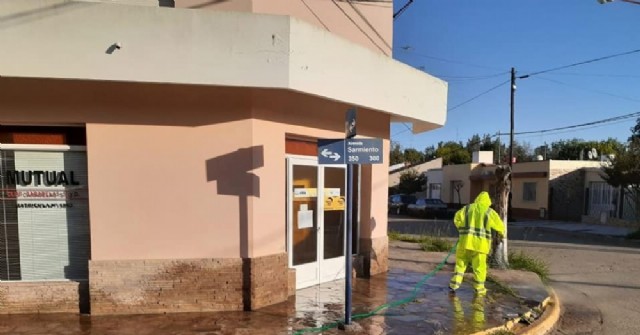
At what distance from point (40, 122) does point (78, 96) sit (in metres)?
0.69

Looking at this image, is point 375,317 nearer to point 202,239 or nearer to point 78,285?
point 202,239

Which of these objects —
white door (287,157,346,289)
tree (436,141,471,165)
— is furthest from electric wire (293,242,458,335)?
tree (436,141,471,165)

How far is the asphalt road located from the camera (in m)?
7.43

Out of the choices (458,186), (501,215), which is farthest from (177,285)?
(458,186)

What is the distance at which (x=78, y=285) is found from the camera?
6859 millimetres

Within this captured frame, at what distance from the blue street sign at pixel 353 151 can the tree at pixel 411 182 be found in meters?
46.4

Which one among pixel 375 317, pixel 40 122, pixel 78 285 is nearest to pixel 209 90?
pixel 40 122

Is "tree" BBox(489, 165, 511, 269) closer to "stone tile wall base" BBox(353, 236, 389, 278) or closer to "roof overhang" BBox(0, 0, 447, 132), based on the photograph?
"stone tile wall base" BBox(353, 236, 389, 278)

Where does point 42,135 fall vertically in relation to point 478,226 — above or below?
above

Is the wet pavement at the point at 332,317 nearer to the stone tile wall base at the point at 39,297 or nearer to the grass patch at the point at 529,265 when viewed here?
the stone tile wall base at the point at 39,297

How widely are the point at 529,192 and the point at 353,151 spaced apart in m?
31.0

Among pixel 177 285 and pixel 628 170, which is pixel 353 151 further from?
pixel 628 170

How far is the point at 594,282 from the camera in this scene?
1065cm

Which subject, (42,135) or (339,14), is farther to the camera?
(339,14)
